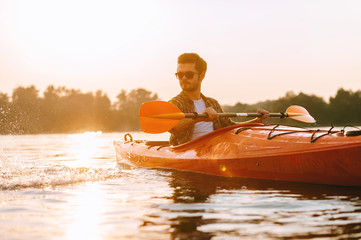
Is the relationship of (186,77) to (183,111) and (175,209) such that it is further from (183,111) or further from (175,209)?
(175,209)

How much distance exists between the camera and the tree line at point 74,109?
4762 cm

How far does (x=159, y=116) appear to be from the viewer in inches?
216

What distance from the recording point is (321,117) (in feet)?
143

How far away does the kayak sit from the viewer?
13.4 ft

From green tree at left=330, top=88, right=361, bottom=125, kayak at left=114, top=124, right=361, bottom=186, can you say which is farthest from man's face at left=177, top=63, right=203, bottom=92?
green tree at left=330, top=88, right=361, bottom=125

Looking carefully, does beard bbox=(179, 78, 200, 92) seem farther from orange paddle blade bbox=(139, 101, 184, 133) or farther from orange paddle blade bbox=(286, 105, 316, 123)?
orange paddle blade bbox=(286, 105, 316, 123)

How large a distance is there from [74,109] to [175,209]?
66.1 m

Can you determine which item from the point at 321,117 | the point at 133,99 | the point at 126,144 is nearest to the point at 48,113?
the point at 133,99

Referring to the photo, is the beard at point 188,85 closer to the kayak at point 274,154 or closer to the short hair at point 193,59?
the short hair at point 193,59

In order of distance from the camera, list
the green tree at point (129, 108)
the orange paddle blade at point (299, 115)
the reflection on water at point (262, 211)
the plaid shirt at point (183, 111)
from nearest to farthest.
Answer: the reflection on water at point (262, 211) → the plaid shirt at point (183, 111) → the orange paddle blade at point (299, 115) → the green tree at point (129, 108)

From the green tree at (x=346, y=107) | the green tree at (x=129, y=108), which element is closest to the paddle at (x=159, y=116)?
the green tree at (x=346, y=107)

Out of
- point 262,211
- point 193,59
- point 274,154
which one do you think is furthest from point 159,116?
point 262,211

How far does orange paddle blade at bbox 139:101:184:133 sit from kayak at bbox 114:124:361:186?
384 millimetres

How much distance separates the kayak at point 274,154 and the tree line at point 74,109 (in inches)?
1623
